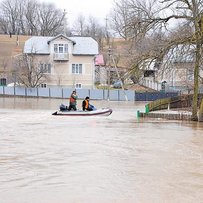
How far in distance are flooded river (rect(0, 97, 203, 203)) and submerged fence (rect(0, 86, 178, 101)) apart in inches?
1640

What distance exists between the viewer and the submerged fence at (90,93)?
65.7m

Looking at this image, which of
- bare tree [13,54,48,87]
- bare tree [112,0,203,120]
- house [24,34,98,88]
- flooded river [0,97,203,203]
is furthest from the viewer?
house [24,34,98,88]

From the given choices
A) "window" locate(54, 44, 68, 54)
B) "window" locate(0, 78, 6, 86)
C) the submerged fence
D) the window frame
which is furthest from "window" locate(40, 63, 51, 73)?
"window" locate(0, 78, 6, 86)

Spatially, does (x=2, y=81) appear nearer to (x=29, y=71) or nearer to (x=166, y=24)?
(x=29, y=71)

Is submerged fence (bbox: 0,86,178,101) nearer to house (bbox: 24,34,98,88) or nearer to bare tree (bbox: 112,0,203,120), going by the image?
house (bbox: 24,34,98,88)

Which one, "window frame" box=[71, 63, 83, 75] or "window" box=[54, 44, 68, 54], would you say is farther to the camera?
"window frame" box=[71, 63, 83, 75]

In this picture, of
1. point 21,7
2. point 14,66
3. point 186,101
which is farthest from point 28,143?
point 21,7

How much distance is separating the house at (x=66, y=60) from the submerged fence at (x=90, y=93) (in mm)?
3468

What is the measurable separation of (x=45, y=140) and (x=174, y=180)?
28.3 ft

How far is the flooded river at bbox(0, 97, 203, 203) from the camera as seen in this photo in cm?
1059

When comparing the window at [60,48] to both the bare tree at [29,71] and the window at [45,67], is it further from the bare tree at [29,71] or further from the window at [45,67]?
the bare tree at [29,71]

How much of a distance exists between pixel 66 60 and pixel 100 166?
57954 millimetres

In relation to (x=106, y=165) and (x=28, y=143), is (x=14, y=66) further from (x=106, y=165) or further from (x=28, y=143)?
(x=106, y=165)

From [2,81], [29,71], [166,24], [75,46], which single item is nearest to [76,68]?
[75,46]
